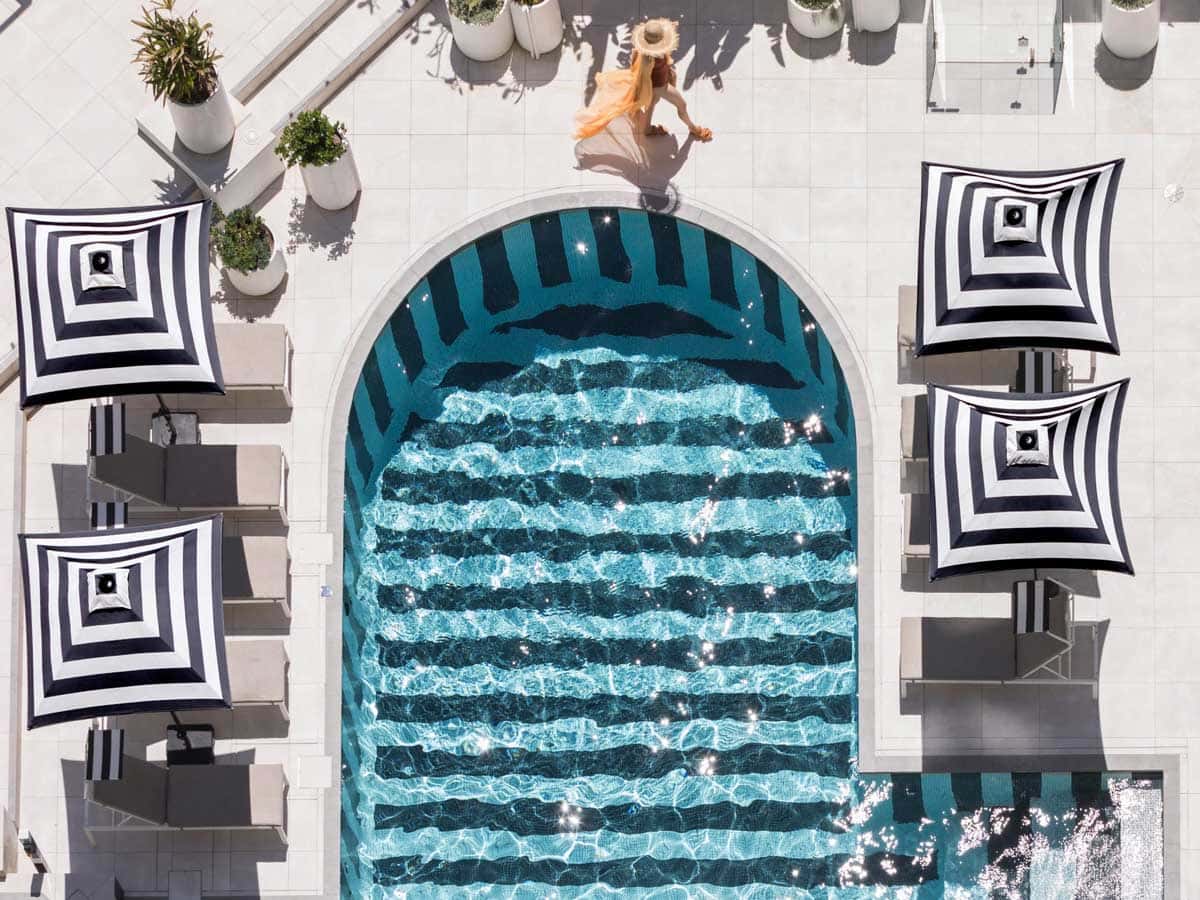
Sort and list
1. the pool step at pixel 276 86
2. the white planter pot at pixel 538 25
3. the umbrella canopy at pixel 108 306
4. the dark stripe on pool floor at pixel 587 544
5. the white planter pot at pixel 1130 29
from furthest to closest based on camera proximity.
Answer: the dark stripe on pool floor at pixel 587 544 → the pool step at pixel 276 86 → the white planter pot at pixel 1130 29 → the white planter pot at pixel 538 25 → the umbrella canopy at pixel 108 306

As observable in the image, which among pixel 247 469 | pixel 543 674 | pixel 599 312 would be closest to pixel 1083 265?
pixel 599 312

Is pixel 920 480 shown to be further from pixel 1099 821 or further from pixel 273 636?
pixel 273 636

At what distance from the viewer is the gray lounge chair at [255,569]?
2277cm

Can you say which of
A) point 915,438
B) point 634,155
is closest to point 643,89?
point 634,155

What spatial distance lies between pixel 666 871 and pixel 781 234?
31.2 ft

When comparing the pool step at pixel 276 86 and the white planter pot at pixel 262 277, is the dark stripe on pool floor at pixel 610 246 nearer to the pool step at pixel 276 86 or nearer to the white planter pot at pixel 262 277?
the pool step at pixel 276 86

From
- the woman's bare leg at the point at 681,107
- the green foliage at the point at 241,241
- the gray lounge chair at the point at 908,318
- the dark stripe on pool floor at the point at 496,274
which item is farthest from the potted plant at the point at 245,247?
the gray lounge chair at the point at 908,318

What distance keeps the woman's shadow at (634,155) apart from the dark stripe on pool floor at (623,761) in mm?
8358

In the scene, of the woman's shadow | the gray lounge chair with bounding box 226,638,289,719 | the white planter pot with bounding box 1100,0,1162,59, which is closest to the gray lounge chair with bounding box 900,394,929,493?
the woman's shadow

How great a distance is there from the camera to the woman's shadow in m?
23.9

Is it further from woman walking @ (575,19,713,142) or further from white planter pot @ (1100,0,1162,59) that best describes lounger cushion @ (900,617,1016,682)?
white planter pot @ (1100,0,1162,59)

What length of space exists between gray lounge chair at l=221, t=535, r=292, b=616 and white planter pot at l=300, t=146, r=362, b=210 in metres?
5.12

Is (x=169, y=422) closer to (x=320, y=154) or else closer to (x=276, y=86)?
(x=320, y=154)

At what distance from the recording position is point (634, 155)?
941 inches
